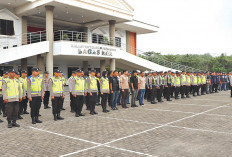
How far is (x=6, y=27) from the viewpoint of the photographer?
Result: 20.0 meters

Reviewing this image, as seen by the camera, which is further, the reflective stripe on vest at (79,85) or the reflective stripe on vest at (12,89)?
the reflective stripe on vest at (79,85)

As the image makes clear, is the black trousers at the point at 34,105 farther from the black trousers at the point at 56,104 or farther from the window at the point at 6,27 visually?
the window at the point at 6,27

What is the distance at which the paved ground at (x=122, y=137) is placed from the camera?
16.2 feet

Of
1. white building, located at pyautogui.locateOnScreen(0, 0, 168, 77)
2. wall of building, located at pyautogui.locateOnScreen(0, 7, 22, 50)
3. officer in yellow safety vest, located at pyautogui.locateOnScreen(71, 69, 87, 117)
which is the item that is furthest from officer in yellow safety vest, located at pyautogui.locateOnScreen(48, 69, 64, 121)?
wall of building, located at pyautogui.locateOnScreen(0, 7, 22, 50)

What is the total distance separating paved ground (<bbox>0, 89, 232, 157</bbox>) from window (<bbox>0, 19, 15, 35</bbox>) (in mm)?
14090

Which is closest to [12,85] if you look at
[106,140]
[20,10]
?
[106,140]

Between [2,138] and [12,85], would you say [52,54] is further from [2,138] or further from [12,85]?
[2,138]

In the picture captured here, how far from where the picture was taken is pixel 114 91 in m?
11.1

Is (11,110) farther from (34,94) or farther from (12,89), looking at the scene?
(34,94)

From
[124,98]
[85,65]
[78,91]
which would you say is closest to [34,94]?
[78,91]

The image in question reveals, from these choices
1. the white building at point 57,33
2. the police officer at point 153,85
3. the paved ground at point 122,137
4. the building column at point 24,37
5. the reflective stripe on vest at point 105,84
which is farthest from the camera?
the building column at point 24,37

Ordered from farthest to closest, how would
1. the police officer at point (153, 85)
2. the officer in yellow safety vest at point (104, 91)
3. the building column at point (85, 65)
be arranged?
the building column at point (85, 65) < the police officer at point (153, 85) < the officer in yellow safety vest at point (104, 91)

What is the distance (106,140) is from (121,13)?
19.1m

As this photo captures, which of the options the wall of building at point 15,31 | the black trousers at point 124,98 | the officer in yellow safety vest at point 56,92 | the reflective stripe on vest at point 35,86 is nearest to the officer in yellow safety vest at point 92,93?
the officer in yellow safety vest at point 56,92
